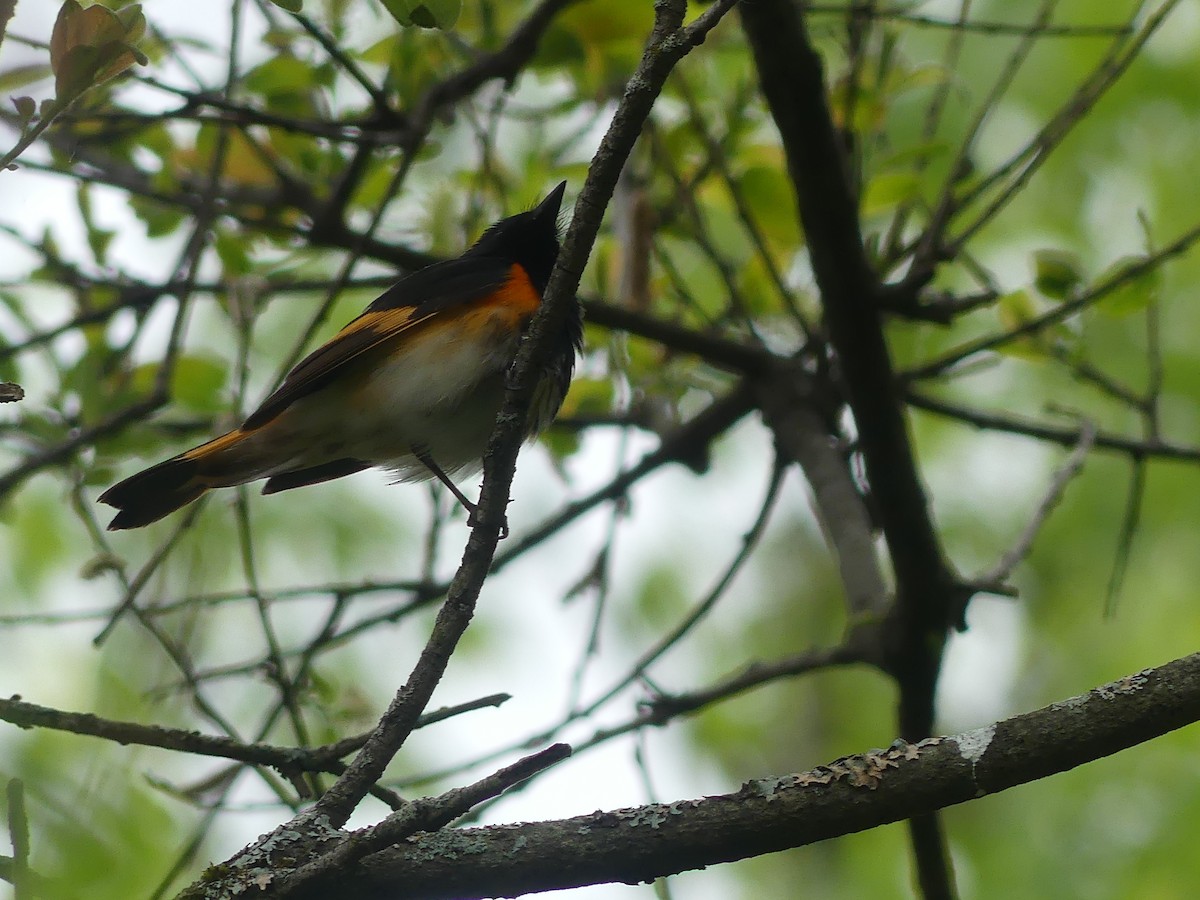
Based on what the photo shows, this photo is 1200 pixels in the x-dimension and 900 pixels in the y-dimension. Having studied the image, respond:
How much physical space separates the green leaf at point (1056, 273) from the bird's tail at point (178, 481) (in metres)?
2.60

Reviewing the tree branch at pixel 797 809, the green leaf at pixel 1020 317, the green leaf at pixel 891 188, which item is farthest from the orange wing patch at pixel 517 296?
the tree branch at pixel 797 809

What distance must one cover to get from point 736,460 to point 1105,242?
11.3 feet

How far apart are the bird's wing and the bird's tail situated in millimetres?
117

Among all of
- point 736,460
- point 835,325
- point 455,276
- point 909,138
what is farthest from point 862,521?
point 736,460

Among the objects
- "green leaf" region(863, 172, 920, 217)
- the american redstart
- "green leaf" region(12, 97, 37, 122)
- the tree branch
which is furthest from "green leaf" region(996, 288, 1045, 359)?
"green leaf" region(12, 97, 37, 122)

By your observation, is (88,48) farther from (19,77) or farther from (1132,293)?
(1132,293)

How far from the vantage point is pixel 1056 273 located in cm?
399

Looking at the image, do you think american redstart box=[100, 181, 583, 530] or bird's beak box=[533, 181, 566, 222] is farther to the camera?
bird's beak box=[533, 181, 566, 222]

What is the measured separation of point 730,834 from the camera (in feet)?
6.96

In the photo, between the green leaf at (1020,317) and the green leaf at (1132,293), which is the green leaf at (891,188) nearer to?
the green leaf at (1020,317)

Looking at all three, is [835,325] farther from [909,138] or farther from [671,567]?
[671,567]

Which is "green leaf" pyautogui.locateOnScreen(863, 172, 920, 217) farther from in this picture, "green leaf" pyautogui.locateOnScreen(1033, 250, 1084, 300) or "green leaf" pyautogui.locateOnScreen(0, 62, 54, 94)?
"green leaf" pyautogui.locateOnScreen(0, 62, 54, 94)

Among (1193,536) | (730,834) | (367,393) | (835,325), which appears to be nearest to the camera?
(730,834)

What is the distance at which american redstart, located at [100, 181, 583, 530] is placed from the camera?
3.93m
